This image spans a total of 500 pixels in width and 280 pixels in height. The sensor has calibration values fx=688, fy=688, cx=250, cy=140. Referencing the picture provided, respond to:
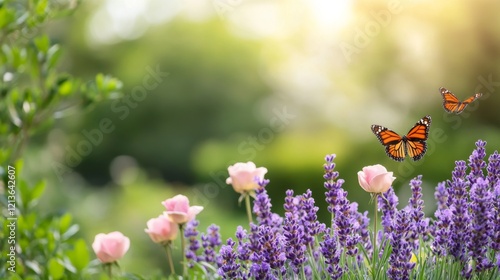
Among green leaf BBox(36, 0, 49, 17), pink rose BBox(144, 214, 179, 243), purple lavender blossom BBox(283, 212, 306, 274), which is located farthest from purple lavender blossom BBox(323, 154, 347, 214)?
green leaf BBox(36, 0, 49, 17)

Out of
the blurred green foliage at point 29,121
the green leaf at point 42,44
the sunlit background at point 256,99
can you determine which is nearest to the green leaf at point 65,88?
the blurred green foliage at point 29,121

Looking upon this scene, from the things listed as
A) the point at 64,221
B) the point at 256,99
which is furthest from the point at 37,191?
the point at 256,99

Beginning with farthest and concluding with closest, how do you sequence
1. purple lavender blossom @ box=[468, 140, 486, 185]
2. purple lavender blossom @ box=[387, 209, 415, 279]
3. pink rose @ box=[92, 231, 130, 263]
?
pink rose @ box=[92, 231, 130, 263]
purple lavender blossom @ box=[468, 140, 486, 185]
purple lavender blossom @ box=[387, 209, 415, 279]

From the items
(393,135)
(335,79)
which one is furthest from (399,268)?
(335,79)

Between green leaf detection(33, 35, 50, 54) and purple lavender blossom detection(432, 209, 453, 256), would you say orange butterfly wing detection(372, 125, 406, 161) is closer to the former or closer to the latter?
purple lavender blossom detection(432, 209, 453, 256)

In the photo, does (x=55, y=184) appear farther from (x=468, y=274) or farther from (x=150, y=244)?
(x=468, y=274)

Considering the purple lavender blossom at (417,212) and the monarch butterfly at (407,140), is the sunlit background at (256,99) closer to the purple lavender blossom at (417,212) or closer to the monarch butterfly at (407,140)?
the monarch butterfly at (407,140)

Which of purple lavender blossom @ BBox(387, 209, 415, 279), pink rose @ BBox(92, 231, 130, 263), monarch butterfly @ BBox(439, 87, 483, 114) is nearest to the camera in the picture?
purple lavender blossom @ BBox(387, 209, 415, 279)
